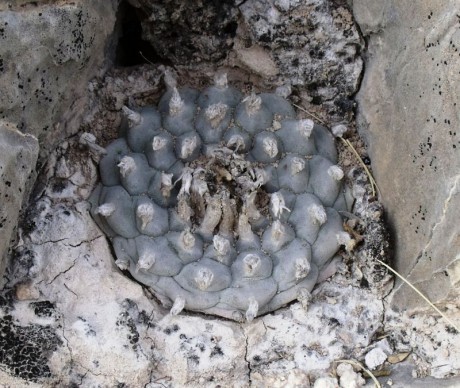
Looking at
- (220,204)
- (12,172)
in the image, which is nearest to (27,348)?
(12,172)

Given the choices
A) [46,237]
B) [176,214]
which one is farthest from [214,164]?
[46,237]

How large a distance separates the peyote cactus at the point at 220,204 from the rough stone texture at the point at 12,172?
0.20m

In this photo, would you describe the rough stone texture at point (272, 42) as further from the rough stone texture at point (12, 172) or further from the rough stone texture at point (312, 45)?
the rough stone texture at point (12, 172)

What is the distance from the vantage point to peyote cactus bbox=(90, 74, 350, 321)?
5.44ft

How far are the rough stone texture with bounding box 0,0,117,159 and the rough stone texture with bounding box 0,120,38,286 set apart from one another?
0.10 feet

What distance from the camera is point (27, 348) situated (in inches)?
62.3

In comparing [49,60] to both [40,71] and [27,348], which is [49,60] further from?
[27,348]

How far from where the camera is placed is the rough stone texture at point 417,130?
148cm

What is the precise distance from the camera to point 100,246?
5.60 ft

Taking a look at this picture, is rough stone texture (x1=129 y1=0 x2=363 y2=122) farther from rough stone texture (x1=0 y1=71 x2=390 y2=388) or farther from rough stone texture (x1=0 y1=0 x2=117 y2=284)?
rough stone texture (x1=0 y1=71 x2=390 y2=388)

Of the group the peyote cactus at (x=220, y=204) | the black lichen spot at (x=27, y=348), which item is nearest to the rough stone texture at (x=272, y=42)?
the peyote cactus at (x=220, y=204)

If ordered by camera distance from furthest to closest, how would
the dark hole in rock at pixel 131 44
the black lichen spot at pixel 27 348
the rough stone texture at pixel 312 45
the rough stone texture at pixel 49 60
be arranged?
1. the dark hole in rock at pixel 131 44
2. the rough stone texture at pixel 312 45
3. the black lichen spot at pixel 27 348
4. the rough stone texture at pixel 49 60

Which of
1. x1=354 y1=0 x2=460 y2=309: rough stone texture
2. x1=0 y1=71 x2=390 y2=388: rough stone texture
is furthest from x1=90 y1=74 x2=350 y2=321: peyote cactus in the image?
x1=354 y1=0 x2=460 y2=309: rough stone texture

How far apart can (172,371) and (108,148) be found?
565 millimetres
